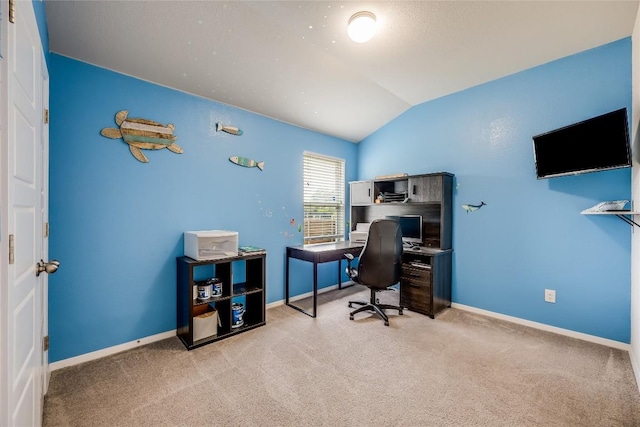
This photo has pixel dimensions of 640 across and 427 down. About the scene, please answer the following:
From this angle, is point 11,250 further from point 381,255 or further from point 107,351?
point 381,255

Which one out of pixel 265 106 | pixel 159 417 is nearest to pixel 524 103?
pixel 265 106

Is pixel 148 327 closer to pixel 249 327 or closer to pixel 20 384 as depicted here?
A: pixel 249 327

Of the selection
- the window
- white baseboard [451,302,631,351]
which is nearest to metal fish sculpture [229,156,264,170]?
the window

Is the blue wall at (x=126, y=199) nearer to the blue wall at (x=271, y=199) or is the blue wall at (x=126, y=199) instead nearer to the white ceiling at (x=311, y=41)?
the blue wall at (x=271, y=199)

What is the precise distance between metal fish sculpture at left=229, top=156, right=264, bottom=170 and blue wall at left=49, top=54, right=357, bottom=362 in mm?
51

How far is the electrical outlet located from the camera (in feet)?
8.95

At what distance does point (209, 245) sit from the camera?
2.61m

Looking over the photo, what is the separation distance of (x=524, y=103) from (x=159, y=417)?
13.5 feet

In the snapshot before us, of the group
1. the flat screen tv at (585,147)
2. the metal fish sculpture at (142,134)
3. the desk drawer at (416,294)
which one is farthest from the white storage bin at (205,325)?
the flat screen tv at (585,147)

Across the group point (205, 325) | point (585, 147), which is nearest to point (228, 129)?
point (205, 325)

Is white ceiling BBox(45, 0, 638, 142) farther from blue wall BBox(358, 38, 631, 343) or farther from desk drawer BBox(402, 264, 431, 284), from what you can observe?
desk drawer BBox(402, 264, 431, 284)

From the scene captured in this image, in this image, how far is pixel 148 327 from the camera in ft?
8.30

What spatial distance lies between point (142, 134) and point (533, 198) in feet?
12.7

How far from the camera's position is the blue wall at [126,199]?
2.12 meters
